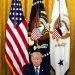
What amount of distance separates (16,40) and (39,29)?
1.56 ft

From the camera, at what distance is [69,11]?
4844 millimetres

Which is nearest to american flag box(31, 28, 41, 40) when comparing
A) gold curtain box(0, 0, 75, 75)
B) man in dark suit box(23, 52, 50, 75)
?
gold curtain box(0, 0, 75, 75)

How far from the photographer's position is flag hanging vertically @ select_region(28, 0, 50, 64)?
4.68 metres

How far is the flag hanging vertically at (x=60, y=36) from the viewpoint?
467 centimetres

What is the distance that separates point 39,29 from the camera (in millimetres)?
4680

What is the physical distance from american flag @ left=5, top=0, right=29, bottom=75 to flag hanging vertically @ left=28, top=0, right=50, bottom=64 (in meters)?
0.13

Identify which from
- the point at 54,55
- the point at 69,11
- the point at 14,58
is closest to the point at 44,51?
the point at 54,55

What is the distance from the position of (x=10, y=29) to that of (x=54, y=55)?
0.96 m

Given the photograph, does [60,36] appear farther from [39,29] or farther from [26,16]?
[26,16]

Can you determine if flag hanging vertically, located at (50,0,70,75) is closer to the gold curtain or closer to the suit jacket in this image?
the gold curtain

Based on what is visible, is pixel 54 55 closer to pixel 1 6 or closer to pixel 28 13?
pixel 28 13

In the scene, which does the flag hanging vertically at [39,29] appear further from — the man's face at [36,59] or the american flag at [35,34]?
the man's face at [36,59]

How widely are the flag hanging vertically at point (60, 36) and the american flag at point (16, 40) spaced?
55cm

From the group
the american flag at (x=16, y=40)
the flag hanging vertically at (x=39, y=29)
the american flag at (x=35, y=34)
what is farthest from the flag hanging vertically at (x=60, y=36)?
the american flag at (x=16, y=40)
